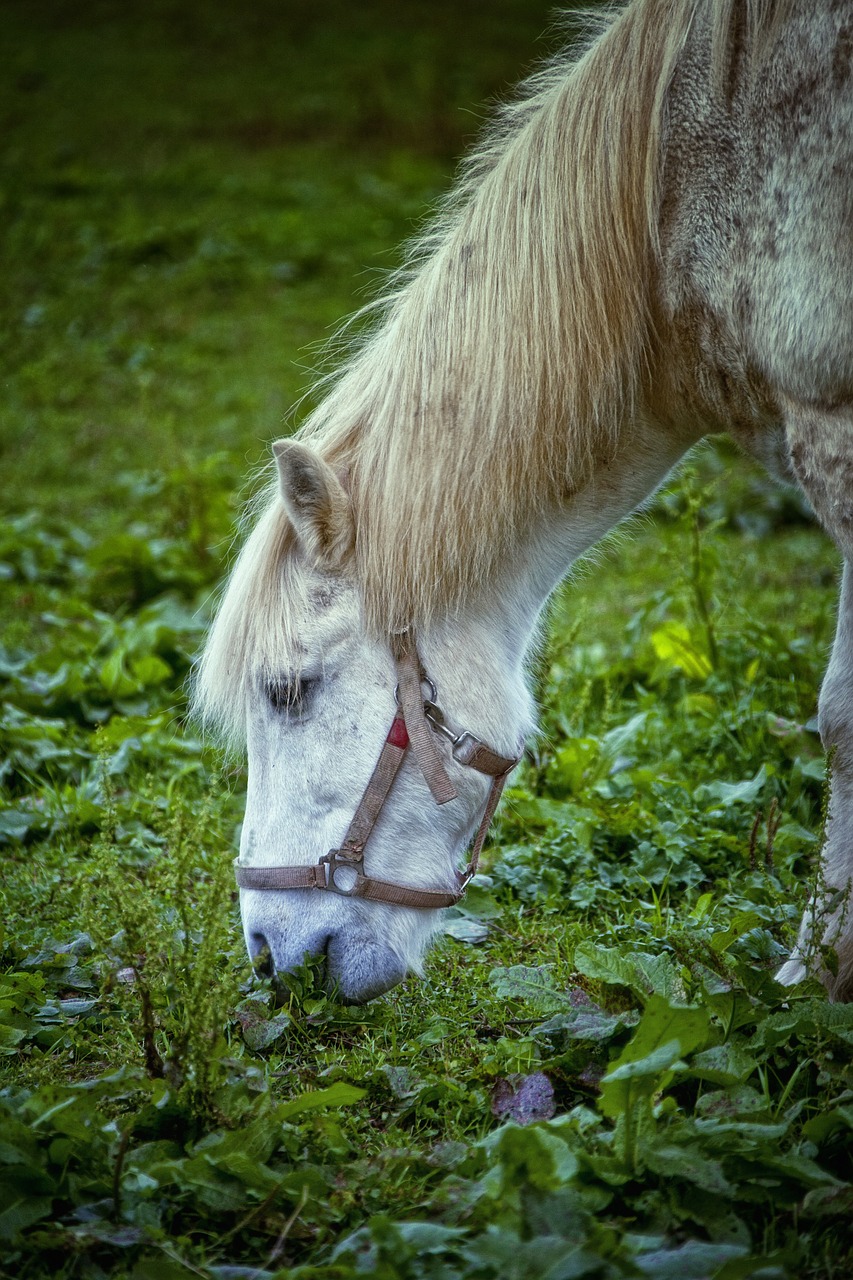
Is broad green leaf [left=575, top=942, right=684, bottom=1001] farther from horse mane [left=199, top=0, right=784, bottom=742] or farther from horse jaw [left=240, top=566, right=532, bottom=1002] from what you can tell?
horse mane [left=199, top=0, right=784, bottom=742]

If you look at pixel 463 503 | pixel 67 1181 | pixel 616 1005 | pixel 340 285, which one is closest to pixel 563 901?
pixel 616 1005

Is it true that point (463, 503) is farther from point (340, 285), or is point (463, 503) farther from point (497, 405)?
point (340, 285)

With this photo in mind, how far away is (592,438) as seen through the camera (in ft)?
7.82

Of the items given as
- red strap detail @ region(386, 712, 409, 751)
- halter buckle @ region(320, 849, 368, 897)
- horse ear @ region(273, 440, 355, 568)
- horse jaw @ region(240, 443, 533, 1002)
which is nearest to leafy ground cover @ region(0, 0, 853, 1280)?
horse jaw @ region(240, 443, 533, 1002)

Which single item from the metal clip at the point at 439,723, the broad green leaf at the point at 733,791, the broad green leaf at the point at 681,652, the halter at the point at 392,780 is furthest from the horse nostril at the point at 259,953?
the broad green leaf at the point at 681,652

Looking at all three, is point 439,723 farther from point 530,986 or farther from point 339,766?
point 530,986

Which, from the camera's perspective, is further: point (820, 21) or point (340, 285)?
point (340, 285)

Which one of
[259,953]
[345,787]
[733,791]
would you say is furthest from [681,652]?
[259,953]

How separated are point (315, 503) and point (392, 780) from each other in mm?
600

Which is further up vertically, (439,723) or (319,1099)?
(439,723)

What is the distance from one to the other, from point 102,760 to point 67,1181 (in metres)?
0.94

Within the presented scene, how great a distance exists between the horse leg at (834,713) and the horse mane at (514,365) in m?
0.43

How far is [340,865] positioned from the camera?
2332 millimetres

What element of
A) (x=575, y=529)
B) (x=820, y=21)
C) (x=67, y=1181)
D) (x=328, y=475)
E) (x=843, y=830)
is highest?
(x=820, y=21)
